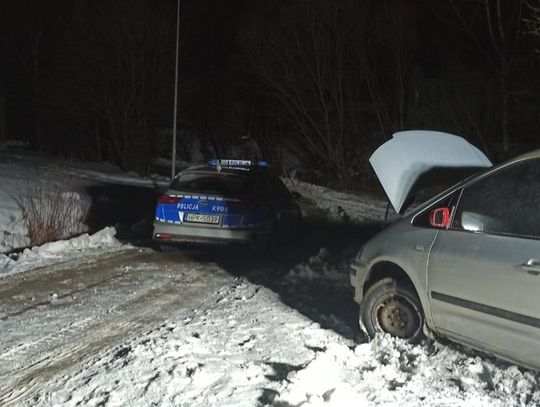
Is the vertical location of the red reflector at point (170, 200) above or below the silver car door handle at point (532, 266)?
below

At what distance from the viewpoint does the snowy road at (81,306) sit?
4879 mm

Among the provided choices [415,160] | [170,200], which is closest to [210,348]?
[415,160]

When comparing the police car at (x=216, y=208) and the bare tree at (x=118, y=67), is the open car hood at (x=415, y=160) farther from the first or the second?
the bare tree at (x=118, y=67)

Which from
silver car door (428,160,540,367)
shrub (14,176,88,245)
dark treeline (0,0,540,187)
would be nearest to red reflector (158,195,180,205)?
shrub (14,176,88,245)

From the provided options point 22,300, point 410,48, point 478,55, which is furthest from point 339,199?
point 22,300

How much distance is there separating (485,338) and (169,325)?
3.02 metres

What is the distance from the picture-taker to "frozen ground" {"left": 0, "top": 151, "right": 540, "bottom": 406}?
4.17 metres

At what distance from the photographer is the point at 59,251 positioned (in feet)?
32.5

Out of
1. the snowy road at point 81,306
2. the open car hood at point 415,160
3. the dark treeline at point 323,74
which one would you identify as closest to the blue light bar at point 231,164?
the snowy road at point 81,306

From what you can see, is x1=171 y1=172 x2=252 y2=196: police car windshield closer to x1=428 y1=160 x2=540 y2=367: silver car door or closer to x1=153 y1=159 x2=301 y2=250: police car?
x1=153 y1=159 x2=301 y2=250: police car

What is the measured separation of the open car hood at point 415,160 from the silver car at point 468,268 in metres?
0.10

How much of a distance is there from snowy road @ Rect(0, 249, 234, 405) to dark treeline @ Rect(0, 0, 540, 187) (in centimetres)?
1756

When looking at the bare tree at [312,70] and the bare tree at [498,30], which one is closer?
the bare tree at [498,30]

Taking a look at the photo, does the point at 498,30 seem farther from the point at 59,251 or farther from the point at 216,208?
the point at 59,251
